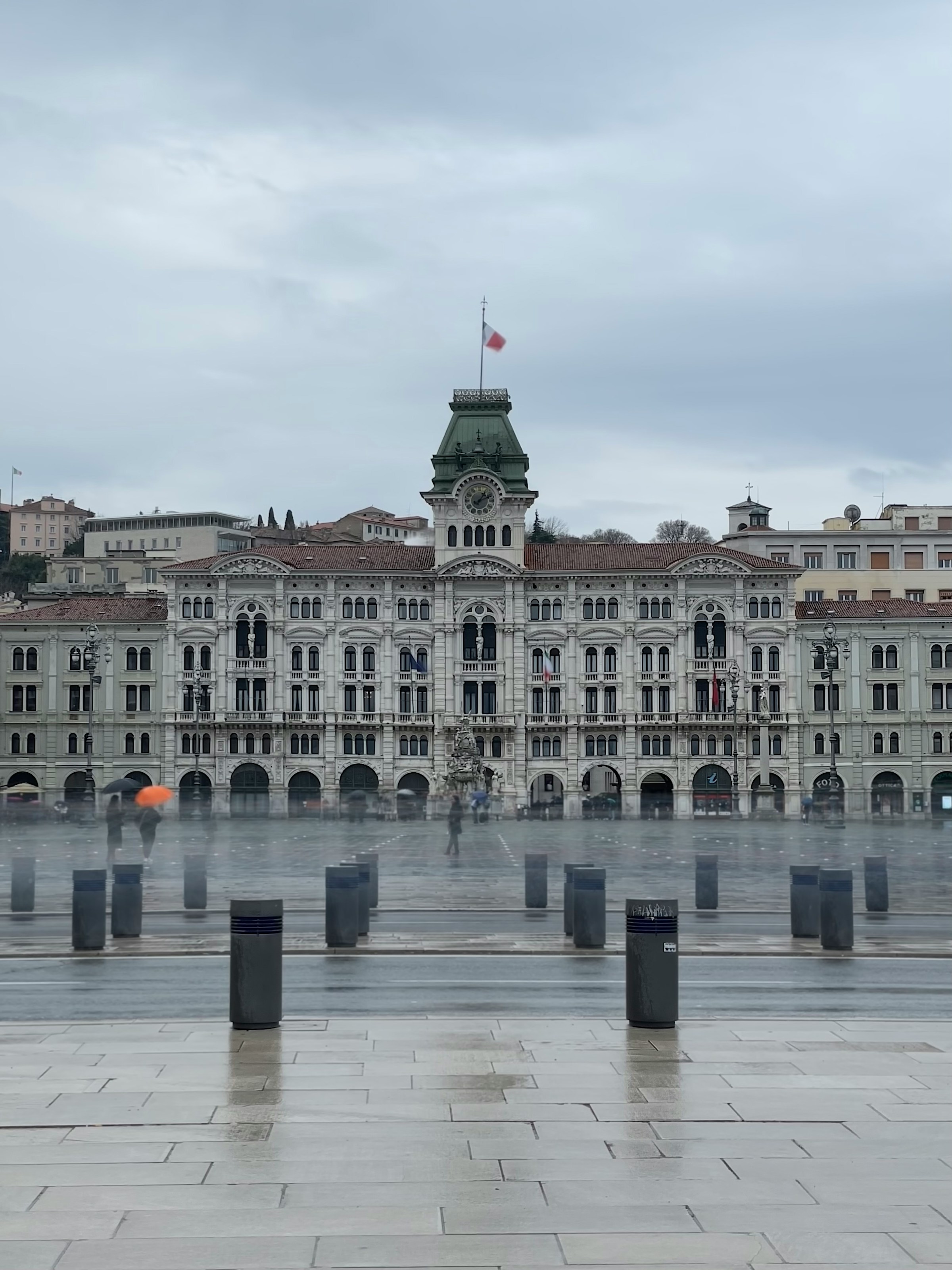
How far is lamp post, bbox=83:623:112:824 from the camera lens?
84625 mm

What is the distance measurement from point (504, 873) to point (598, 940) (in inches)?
706

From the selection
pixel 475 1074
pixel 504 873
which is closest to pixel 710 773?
pixel 504 873

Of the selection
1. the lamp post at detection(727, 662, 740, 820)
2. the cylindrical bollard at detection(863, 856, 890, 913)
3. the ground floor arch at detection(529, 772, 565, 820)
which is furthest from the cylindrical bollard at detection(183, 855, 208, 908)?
the lamp post at detection(727, 662, 740, 820)

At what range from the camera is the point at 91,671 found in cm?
8119

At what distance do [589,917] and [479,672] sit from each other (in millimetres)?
79806

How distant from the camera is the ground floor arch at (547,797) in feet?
255

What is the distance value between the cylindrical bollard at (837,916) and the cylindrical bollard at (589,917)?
2.87 m

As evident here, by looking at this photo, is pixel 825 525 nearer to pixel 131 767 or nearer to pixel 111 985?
pixel 131 767

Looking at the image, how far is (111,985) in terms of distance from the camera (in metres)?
19.0

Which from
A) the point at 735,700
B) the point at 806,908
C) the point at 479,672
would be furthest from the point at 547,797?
the point at 806,908

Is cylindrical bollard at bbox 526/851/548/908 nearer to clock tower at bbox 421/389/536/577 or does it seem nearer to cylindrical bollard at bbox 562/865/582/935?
cylindrical bollard at bbox 562/865/582/935

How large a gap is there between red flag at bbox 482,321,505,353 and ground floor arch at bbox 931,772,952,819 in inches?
1388

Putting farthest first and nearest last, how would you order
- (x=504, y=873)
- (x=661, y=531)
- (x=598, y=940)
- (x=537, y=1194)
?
(x=661, y=531)
(x=504, y=873)
(x=598, y=940)
(x=537, y=1194)

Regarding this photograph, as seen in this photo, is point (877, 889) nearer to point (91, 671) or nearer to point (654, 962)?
point (654, 962)
